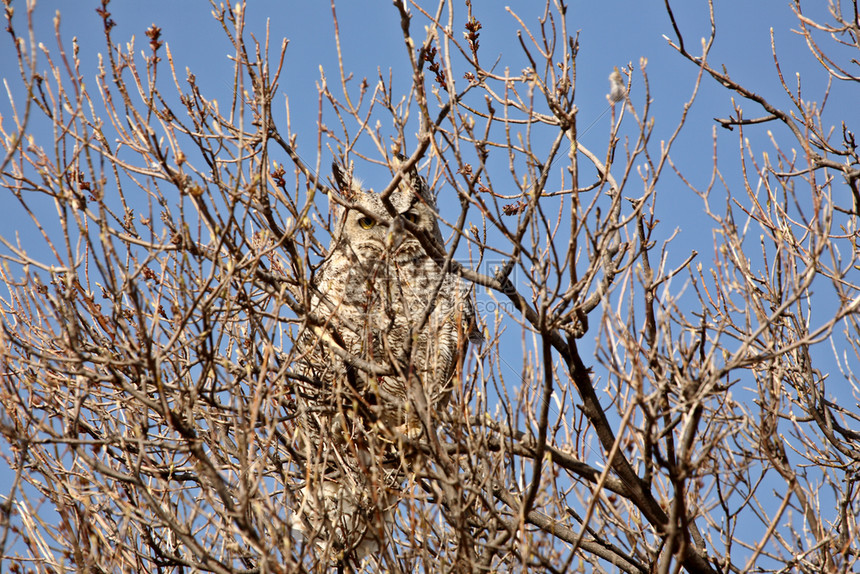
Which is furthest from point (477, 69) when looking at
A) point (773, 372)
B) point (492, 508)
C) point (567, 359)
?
point (773, 372)

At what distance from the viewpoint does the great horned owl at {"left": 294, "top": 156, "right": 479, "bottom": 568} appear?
10.5 ft

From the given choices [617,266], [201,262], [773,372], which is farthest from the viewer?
[773,372]

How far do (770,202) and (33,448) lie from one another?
437 cm

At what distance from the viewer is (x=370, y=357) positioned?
3.32m

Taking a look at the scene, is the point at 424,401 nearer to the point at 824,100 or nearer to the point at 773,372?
the point at 773,372

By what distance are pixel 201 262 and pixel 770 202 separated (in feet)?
11.2

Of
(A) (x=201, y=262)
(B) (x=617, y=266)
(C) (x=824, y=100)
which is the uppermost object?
(C) (x=824, y=100)

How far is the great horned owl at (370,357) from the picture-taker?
3.21m

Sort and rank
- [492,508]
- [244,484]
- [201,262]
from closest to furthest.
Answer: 1. [244,484]
2. [492,508]
3. [201,262]

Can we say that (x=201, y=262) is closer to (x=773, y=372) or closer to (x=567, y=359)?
(x=567, y=359)

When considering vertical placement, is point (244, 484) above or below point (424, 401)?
below

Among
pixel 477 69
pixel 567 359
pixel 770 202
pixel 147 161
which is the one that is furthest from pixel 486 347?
pixel 770 202

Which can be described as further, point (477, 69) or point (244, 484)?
point (477, 69)

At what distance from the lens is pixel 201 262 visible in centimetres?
325
